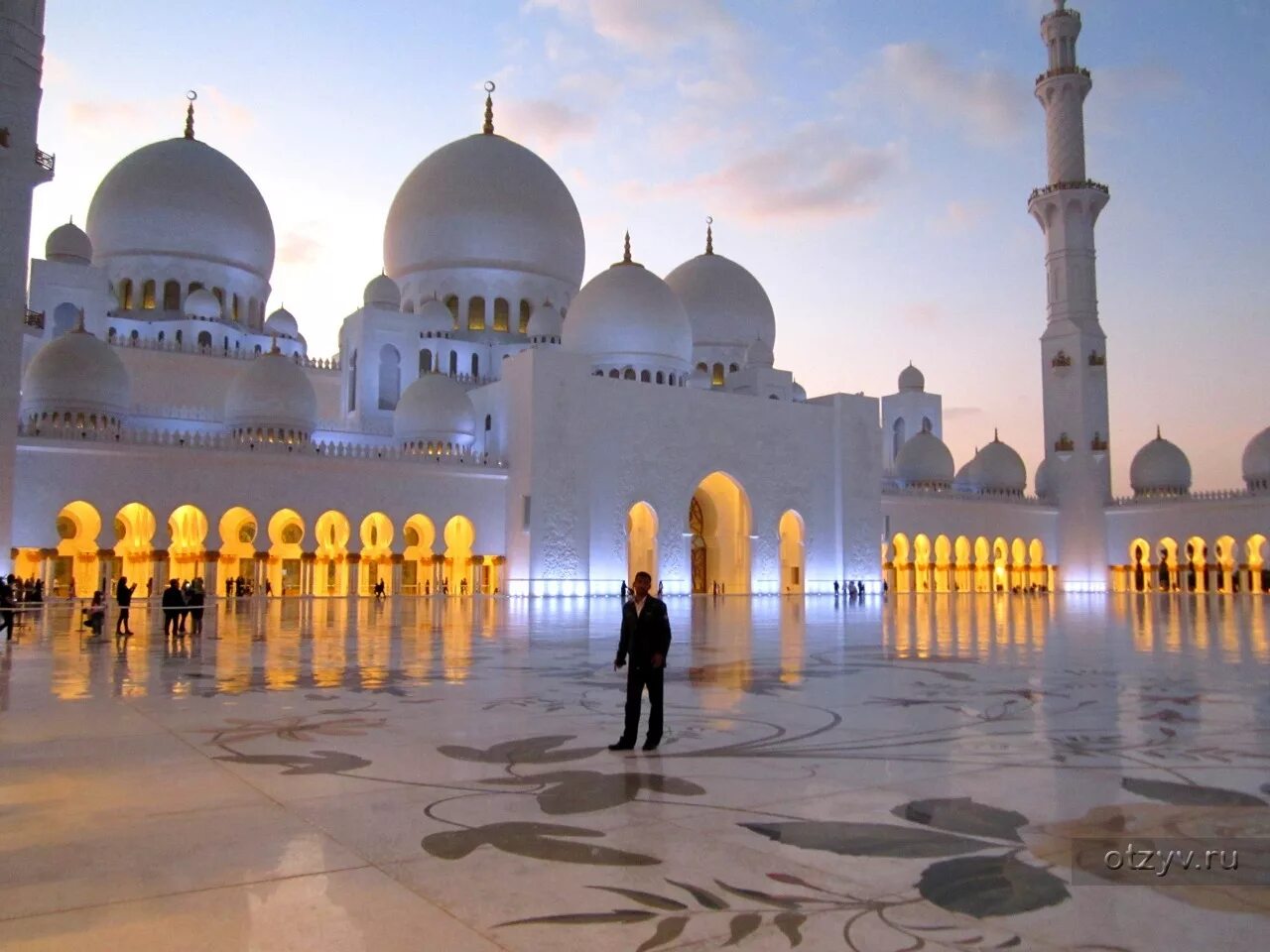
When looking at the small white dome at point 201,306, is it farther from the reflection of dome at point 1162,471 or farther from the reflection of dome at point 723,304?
the reflection of dome at point 1162,471

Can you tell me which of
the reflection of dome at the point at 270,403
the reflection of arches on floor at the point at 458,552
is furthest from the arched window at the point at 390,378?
the reflection of arches on floor at the point at 458,552

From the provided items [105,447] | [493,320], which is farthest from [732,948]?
[493,320]

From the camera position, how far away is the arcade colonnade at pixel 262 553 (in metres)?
19.5

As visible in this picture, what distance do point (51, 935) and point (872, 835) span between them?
1617 mm

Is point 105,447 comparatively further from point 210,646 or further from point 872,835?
point 872,835

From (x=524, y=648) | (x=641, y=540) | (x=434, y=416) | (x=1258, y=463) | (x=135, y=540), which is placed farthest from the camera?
(x=1258, y=463)

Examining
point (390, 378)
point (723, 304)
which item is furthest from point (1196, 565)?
point (390, 378)

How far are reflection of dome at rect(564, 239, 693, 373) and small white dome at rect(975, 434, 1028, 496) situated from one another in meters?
12.9

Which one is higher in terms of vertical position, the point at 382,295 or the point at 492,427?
the point at 382,295

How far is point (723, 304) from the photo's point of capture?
31.8 m

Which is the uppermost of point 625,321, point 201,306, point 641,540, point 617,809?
point 201,306

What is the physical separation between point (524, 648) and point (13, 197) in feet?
41.9

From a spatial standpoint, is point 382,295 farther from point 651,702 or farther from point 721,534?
point 651,702

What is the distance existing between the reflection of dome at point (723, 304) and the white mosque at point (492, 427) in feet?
0.30
